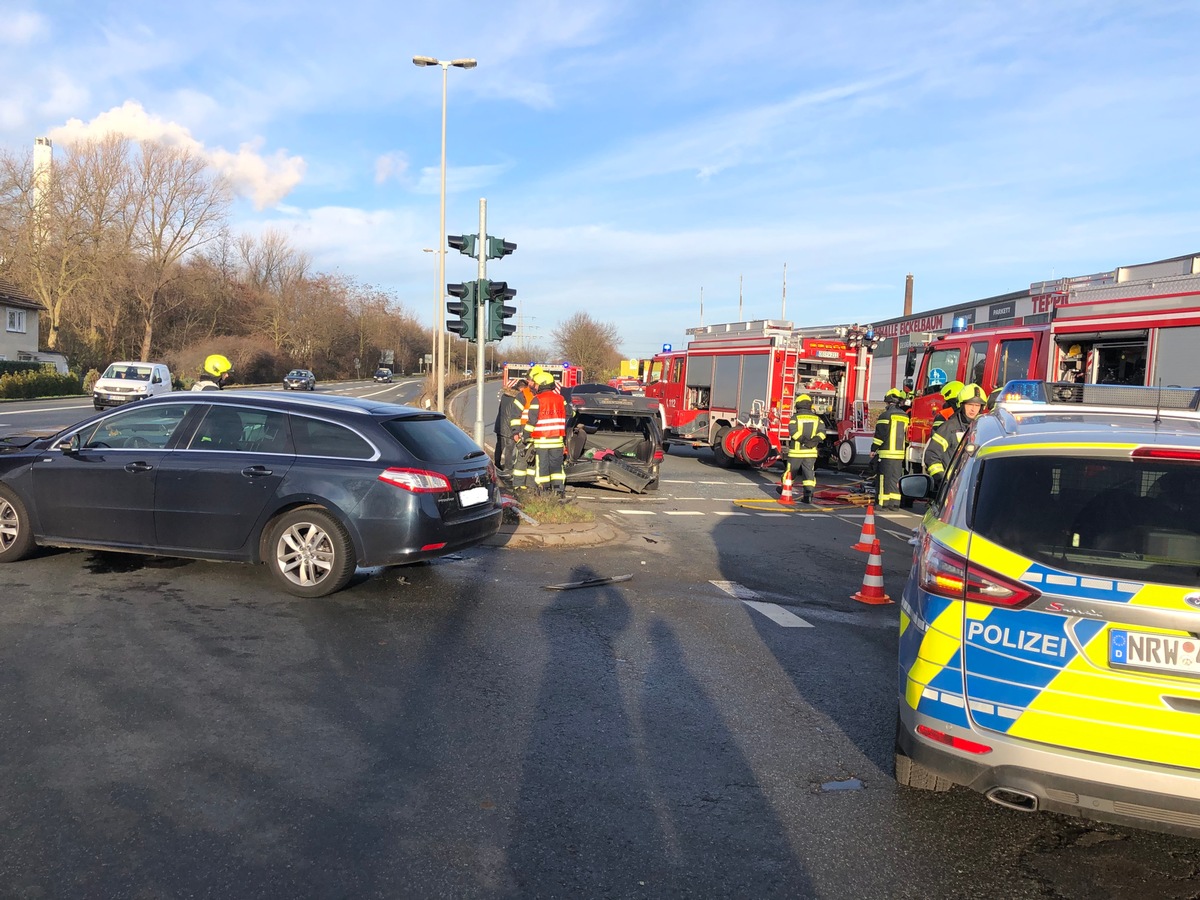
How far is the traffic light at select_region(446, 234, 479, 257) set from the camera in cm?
1362

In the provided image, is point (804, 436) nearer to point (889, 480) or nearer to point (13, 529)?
point (889, 480)

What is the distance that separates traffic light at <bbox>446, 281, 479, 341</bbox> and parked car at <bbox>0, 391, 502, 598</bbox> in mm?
6063

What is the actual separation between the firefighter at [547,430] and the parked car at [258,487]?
404cm

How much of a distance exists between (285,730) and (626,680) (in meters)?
1.88

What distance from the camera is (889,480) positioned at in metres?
12.5

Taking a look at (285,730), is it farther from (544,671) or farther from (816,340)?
(816,340)

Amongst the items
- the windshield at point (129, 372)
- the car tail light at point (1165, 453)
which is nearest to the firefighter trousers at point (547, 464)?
the car tail light at point (1165, 453)

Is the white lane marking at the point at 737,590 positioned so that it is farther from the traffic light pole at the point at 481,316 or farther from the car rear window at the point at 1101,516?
the traffic light pole at the point at 481,316

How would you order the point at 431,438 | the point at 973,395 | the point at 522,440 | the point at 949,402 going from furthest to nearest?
1. the point at 522,440
2. the point at 949,402
3. the point at 973,395
4. the point at 431,438

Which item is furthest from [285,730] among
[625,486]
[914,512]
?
[914,512]

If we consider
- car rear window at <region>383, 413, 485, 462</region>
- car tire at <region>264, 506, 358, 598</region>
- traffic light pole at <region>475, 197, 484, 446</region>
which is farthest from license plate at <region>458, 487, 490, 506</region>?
traffic light pole at <region>475, 197, 484, 446</region>

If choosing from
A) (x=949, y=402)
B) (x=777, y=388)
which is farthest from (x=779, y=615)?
(x=777, y=388)

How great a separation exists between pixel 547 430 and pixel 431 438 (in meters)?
4.42

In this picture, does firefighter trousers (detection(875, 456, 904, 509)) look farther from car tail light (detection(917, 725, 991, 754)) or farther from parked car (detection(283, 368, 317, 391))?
parked car (detection(283, 368, 317, 391))
